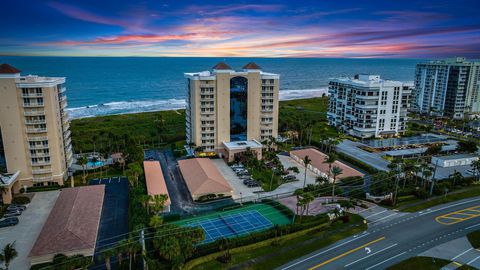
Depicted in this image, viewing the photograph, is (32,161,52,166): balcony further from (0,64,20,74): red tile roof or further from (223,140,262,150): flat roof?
(223,140,262,150): flat roof

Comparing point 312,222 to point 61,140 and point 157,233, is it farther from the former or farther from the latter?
point 61,140

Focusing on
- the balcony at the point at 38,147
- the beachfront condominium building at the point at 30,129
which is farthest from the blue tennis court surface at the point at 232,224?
the balcony at the point at 38,147

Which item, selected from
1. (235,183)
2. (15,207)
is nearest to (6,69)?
(15,207)

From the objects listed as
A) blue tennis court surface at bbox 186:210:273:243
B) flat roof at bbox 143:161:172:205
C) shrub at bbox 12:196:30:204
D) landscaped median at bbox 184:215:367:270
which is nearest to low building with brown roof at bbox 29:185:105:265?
shrub at bbox 12:196:30:204

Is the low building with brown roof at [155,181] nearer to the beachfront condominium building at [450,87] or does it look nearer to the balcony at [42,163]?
the balcony at [42,163]

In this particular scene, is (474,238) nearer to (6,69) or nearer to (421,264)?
(421,264)

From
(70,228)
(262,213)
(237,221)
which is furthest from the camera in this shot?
(262,213)

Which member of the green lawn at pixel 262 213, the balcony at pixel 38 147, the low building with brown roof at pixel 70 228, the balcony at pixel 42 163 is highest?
the balcony at pixel 38 147
